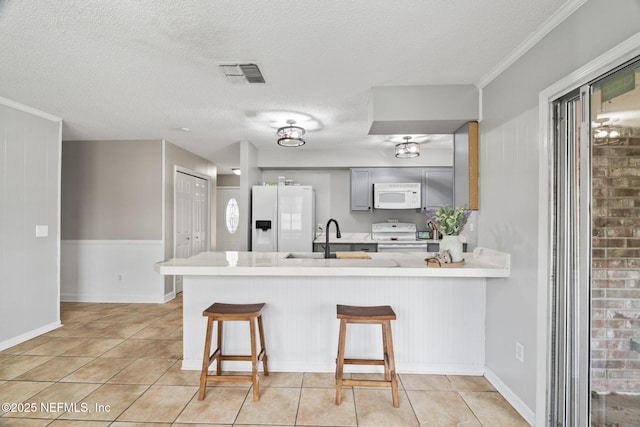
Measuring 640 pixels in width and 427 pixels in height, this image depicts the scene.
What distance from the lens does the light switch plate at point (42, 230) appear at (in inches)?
128

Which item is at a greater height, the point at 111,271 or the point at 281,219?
the point at 281,219

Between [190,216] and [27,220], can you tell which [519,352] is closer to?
[27,220]

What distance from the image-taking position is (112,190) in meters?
4.51

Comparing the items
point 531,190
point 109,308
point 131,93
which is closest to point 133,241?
point 109,308

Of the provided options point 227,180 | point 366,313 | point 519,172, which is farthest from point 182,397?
point 227,180

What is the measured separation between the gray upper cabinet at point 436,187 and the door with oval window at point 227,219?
4.24 m

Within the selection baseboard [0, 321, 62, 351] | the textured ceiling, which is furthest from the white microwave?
baseboard [0, 321, 62, 351]

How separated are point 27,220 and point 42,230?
7.2 inches

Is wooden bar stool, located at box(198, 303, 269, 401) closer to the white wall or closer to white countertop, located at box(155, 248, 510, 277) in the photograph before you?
white countertop, located at box(155, 248, 510, 277)

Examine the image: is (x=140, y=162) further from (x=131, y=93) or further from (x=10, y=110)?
(x=131, y=93)

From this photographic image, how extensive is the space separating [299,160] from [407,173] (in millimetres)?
1768

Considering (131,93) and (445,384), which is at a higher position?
(131,93)

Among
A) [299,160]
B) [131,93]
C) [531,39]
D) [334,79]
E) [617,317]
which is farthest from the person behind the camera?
[299,160]

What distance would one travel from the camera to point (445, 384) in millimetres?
2326
